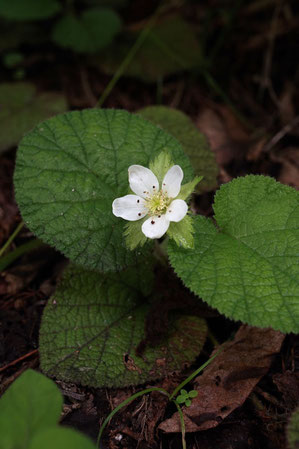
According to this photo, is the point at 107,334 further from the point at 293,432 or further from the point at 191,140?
the point at 191,140

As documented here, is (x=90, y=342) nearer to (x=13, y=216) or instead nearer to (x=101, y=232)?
(x=101, y=232)

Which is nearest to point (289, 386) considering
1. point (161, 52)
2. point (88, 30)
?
point (161, 52)

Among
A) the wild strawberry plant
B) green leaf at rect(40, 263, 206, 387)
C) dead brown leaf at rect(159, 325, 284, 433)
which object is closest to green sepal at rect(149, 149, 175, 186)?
the wild strawberry plant

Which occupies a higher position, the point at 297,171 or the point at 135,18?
the point at 135,18

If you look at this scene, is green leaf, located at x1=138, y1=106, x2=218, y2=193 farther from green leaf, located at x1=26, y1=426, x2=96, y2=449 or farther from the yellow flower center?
green leaf, located at x1=26, y1=426, x2=96, y2=449

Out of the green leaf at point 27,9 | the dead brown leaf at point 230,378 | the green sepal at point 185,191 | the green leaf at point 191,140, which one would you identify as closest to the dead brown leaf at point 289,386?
the dead brown leaf at point 230,378

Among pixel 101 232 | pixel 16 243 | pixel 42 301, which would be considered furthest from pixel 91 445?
pixel 16 243
